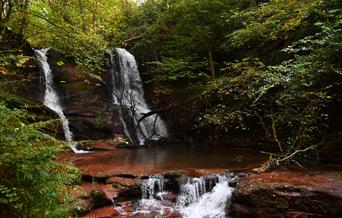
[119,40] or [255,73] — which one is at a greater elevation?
[119,40]

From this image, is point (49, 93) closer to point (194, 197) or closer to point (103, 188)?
point (103, 188)

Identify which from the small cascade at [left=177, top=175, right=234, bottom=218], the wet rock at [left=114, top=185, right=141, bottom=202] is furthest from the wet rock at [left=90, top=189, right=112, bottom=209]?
the small cascade at [left=177, top=175, right=234, bottom=218]

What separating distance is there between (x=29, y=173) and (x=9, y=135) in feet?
1.56

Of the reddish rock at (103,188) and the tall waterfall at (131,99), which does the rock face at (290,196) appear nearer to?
the reddish rock at (103,188)

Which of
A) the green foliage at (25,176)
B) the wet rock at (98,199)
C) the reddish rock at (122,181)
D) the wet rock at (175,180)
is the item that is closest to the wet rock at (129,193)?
the reddish rock at (122,181)

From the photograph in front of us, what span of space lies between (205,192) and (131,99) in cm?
978

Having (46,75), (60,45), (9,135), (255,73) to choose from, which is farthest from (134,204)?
(46,75)

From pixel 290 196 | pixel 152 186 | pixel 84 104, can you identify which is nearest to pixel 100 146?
pixel 84 104

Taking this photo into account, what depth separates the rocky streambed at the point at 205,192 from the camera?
20.4ft

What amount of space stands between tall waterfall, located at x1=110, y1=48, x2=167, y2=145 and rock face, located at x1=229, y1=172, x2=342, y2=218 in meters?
9.16

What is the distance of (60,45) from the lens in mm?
7312

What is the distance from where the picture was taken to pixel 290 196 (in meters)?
6.27

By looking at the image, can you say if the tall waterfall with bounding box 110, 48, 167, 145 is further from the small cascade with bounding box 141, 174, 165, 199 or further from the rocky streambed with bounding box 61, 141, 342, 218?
the small cascade with bounding box 141, 174, 165, 199

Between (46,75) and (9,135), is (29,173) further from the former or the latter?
(46,75)
